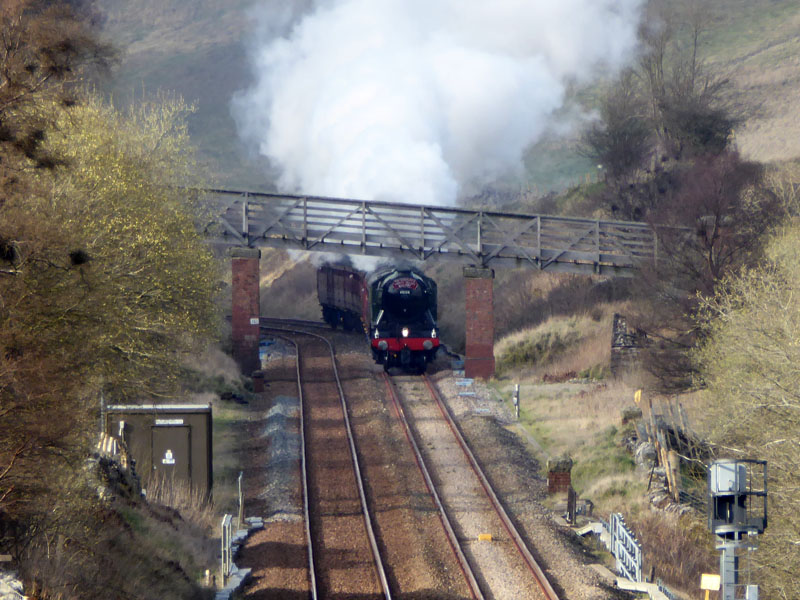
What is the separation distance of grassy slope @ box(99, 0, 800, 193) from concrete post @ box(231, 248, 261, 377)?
37.1 feet

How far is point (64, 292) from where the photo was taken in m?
10.8

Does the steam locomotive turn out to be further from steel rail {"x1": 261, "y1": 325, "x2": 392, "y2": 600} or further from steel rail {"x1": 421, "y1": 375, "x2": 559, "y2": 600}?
steel rail {"x1": 421, "y1": 375, "x2": 559, "y2": 600}

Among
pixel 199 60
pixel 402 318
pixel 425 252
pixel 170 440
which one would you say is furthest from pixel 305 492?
pixel 199 60

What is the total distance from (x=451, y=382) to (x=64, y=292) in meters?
16.8

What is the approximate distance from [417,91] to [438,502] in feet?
77.3

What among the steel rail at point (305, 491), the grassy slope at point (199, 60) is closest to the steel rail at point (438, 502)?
the steel rail at point (305, 491)

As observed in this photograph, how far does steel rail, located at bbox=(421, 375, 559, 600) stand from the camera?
489 inches

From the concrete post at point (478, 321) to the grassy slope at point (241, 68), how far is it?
48.2 ft

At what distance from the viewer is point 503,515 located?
15430 mm

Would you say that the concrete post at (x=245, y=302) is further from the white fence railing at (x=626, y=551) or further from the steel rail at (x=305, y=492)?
the white fence railing at (x=626, y=551)

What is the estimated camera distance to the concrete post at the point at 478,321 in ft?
89.3

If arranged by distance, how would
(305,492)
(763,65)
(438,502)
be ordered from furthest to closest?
(763,65), (305,492), (438,502)

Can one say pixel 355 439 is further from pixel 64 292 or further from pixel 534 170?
pixel 534 170

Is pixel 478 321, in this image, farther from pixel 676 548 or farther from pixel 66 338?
pixel 66 338
